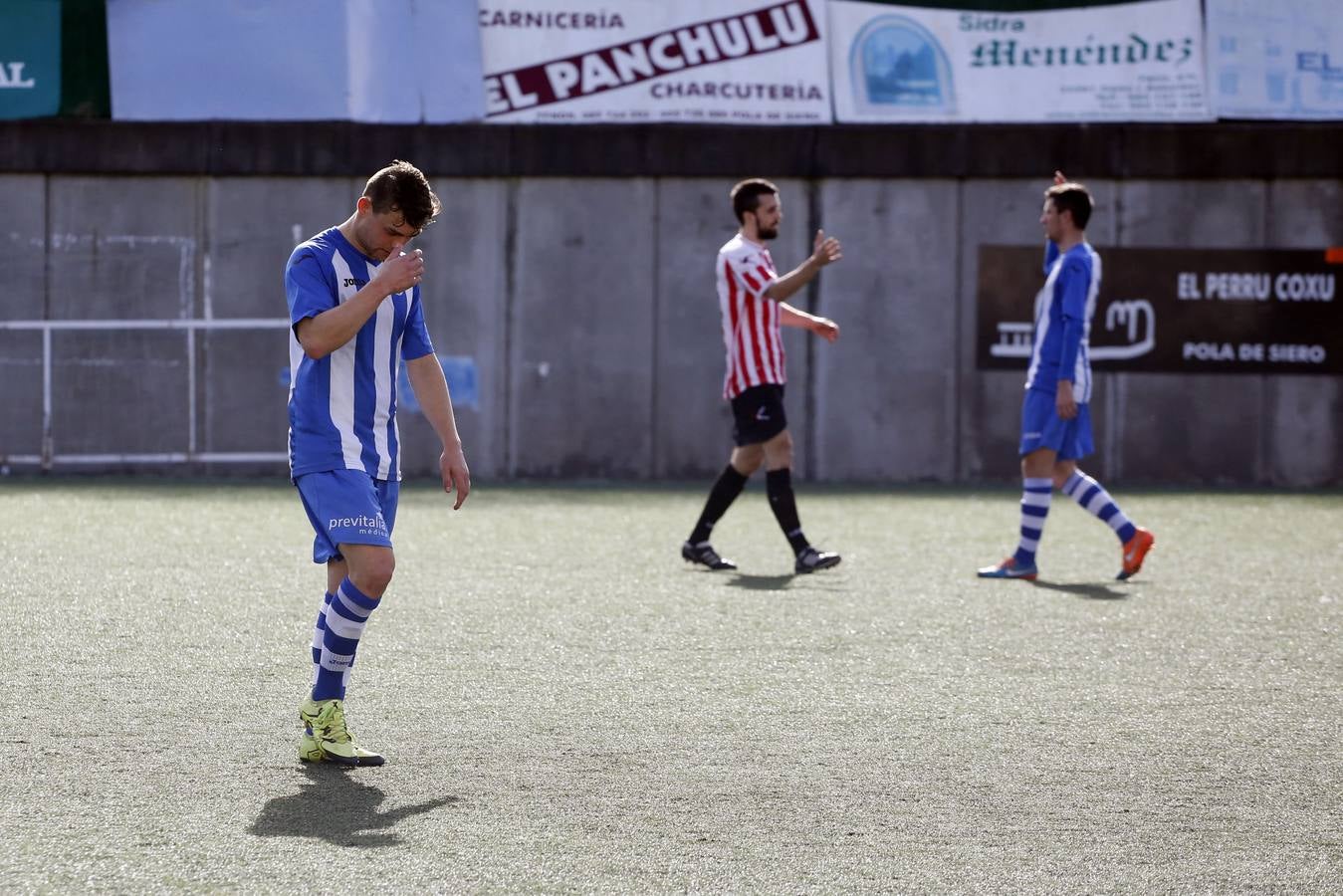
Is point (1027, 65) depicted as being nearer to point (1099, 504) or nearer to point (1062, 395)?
point (1099, 504)

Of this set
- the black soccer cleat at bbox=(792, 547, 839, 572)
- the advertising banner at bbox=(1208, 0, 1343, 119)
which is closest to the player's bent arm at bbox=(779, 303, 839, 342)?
the black soccer cleat at bbox=(792, 547, 839, 572)

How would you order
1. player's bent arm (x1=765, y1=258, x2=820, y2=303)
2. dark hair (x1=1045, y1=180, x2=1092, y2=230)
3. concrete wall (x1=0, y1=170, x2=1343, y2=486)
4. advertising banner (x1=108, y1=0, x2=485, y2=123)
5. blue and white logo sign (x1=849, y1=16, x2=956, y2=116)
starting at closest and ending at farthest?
player's bent arm (x1=765, y1=258, x2=820, y2=303), dark hair (x1=1045, y1=180, x2=1092, y2=230), advertising banner (x1=108, y1=0, x2=485, y2=123), concrete wall (x1=0, y1=170, x2=1343, y2=486), blue and white logo sign (x1=849, y1=16, x2=956, y2=116)

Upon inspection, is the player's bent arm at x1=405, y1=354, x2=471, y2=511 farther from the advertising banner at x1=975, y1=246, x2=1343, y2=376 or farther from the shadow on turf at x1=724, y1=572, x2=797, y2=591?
the advertising banner at x1=975, y1=246, x2=1343, y2=376

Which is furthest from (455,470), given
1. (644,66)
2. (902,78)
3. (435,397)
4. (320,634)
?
(902,78)

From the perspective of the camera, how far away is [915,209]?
16.4 meters

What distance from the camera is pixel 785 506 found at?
31.6ft

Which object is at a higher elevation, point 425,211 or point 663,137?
point 663,137

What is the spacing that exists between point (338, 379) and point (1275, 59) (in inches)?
524

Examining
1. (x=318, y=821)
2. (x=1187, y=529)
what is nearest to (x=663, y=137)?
(x=1187, y=529)

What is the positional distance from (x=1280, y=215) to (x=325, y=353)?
43.9 ft

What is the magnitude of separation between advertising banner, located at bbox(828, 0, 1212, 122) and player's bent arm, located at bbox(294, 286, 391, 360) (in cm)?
1205

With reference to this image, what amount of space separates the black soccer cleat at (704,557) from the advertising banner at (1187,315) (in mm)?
7282

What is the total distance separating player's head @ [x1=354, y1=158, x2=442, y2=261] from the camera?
4.82 metres

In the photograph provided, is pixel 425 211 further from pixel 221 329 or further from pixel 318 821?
pixel 221 329
